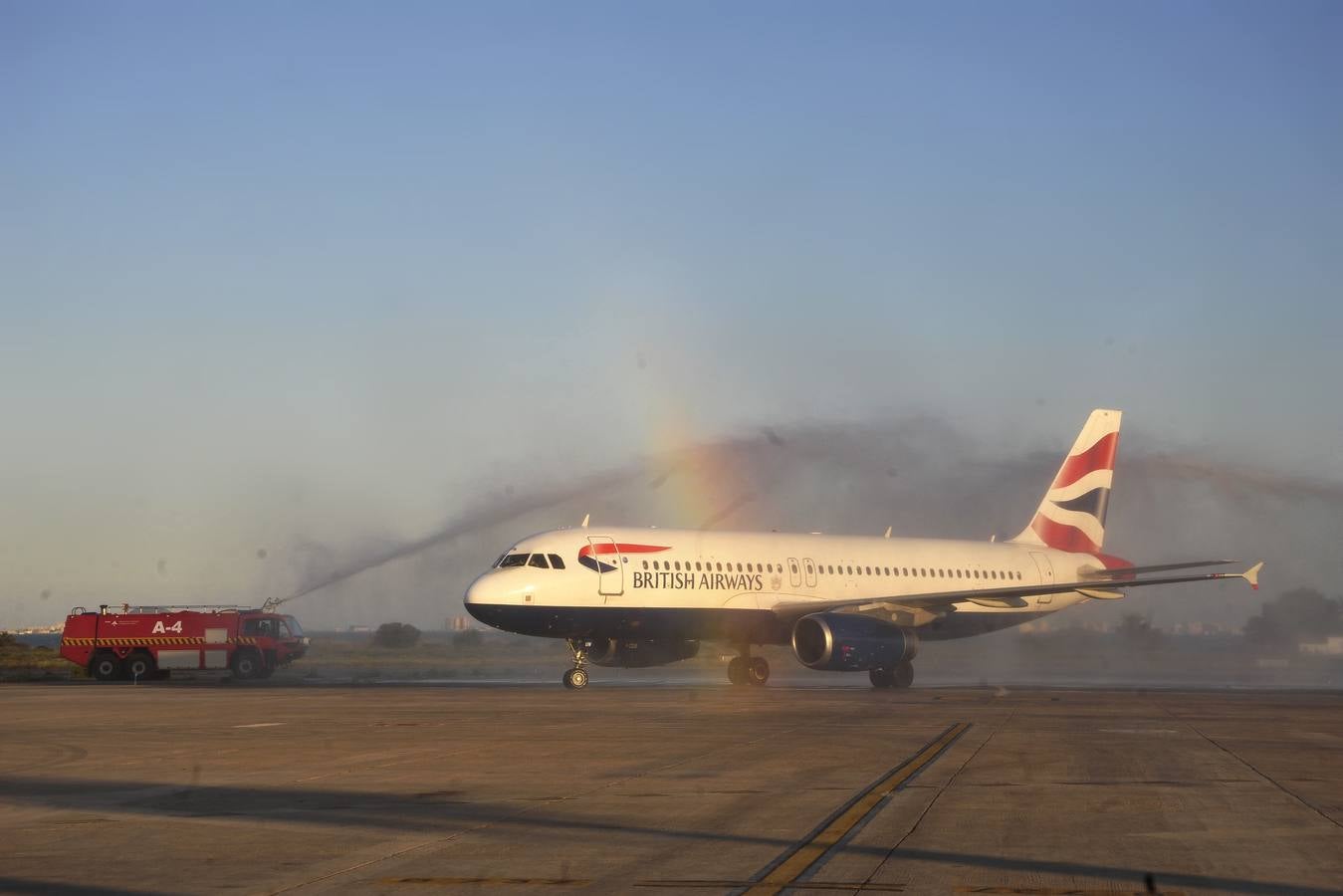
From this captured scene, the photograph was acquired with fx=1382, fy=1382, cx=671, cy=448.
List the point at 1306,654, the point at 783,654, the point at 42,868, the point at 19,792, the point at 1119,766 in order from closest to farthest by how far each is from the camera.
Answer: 1. the point at 42,868
2. the point at 19,792
3. the point at 1119,766
4. the point at 1306,654
5. the point at 783,654

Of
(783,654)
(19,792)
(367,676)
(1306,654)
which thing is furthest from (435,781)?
(783,654)

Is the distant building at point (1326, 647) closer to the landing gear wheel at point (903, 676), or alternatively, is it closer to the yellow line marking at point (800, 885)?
the landing gear wheel at point (903, 676)

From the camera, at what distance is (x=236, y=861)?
1057 cm

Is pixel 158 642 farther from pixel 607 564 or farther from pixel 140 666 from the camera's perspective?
pixel 607 564

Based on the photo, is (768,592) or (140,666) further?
(140,666)

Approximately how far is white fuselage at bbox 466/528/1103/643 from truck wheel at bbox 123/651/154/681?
681 inches

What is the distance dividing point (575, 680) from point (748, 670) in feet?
20.1

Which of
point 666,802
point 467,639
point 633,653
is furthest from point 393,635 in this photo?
point 666,802

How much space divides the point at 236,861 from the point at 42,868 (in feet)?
4.50

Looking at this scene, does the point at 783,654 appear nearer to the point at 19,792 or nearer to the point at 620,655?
the point at 620,655

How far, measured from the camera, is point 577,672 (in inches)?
1588

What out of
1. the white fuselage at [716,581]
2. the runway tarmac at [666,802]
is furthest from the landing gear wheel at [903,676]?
the runway tarmac at [666,802]

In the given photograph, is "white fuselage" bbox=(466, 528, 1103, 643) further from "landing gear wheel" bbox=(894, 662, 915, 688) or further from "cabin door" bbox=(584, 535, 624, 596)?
"landing gear wheel" bbox=(894, 662, 915, 688)

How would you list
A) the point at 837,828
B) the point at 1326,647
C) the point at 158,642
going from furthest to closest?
the point at 1326,647 → the point at 158,642 → the point at 837,828
